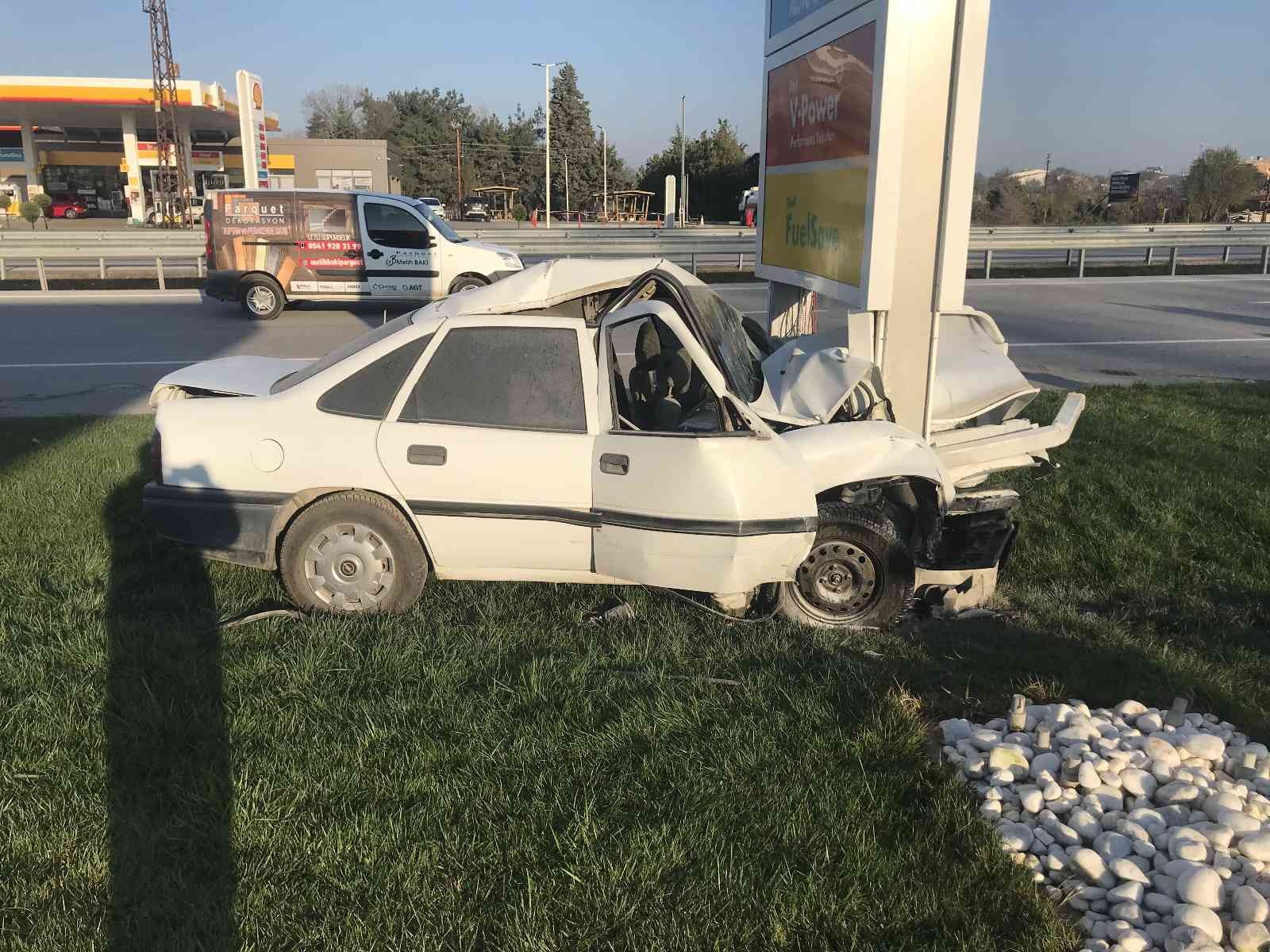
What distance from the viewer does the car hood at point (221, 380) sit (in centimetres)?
508

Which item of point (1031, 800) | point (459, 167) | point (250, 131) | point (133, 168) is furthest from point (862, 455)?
point (459, 167)

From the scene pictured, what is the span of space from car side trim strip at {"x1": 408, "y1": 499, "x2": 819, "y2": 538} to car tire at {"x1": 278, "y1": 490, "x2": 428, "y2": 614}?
18cm

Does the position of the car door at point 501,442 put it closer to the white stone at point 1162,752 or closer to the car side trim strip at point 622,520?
the car side trim strip at point 622,520

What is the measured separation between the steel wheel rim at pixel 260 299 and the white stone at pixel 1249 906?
52.2ft

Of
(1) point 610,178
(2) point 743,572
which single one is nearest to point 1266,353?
(2) point 743,572

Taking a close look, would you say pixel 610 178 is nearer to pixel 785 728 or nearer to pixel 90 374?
pixel 90 374

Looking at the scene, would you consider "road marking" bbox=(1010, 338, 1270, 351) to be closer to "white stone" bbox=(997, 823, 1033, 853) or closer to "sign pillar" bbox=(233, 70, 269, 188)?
"white stone" bbox=(997, 823, 1033, 853)

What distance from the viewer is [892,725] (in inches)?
139

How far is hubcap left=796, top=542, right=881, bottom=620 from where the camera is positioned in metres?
4.70

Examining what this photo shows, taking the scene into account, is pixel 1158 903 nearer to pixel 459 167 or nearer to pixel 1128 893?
pixel 1128 893

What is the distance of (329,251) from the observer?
16.1 metres

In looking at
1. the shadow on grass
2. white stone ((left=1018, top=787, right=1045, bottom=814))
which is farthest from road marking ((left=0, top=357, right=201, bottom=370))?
white stone ((left=1018, top=787, right=1045, bottom=814))

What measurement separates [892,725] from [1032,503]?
3.51 meters

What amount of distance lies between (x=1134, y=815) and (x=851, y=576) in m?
1.88
